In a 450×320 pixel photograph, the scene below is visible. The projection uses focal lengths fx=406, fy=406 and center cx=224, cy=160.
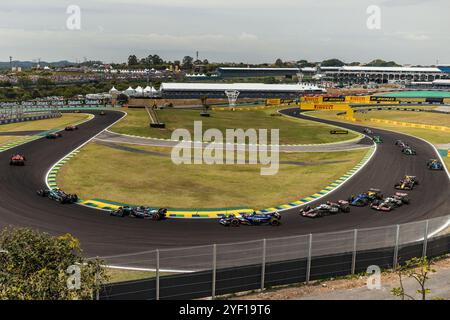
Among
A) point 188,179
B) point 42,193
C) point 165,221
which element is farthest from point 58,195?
point 188,179

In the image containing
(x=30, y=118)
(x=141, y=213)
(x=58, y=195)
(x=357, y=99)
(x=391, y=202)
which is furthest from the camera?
(x=357, y=99)

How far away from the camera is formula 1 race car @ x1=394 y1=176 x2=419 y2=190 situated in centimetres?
4309

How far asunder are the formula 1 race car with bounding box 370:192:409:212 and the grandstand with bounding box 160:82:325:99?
13157 centimetres

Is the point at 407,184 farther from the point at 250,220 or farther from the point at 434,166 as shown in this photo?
the point at 250,220

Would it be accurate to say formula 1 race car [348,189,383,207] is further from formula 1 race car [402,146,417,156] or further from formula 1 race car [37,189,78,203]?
formula 1 race car [402,146,417,156]

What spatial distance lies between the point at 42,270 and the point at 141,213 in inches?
797

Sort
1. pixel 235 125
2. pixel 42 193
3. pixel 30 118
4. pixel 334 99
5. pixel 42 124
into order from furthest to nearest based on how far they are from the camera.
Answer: pixel 334 99 → pixel 235 125 → pixel 30 118 → pixel 42 124 → pixel 42 193

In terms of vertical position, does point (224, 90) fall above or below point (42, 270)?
above

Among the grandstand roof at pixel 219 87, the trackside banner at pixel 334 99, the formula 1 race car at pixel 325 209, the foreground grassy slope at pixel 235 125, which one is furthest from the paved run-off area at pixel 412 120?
the grandstand roof at pixel 219 87

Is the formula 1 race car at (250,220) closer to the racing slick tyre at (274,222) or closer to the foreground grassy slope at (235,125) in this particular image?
the racing slick tyre at (274,222)

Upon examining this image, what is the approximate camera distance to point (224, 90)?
560ft

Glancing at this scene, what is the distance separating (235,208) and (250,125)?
60122 millimetres
